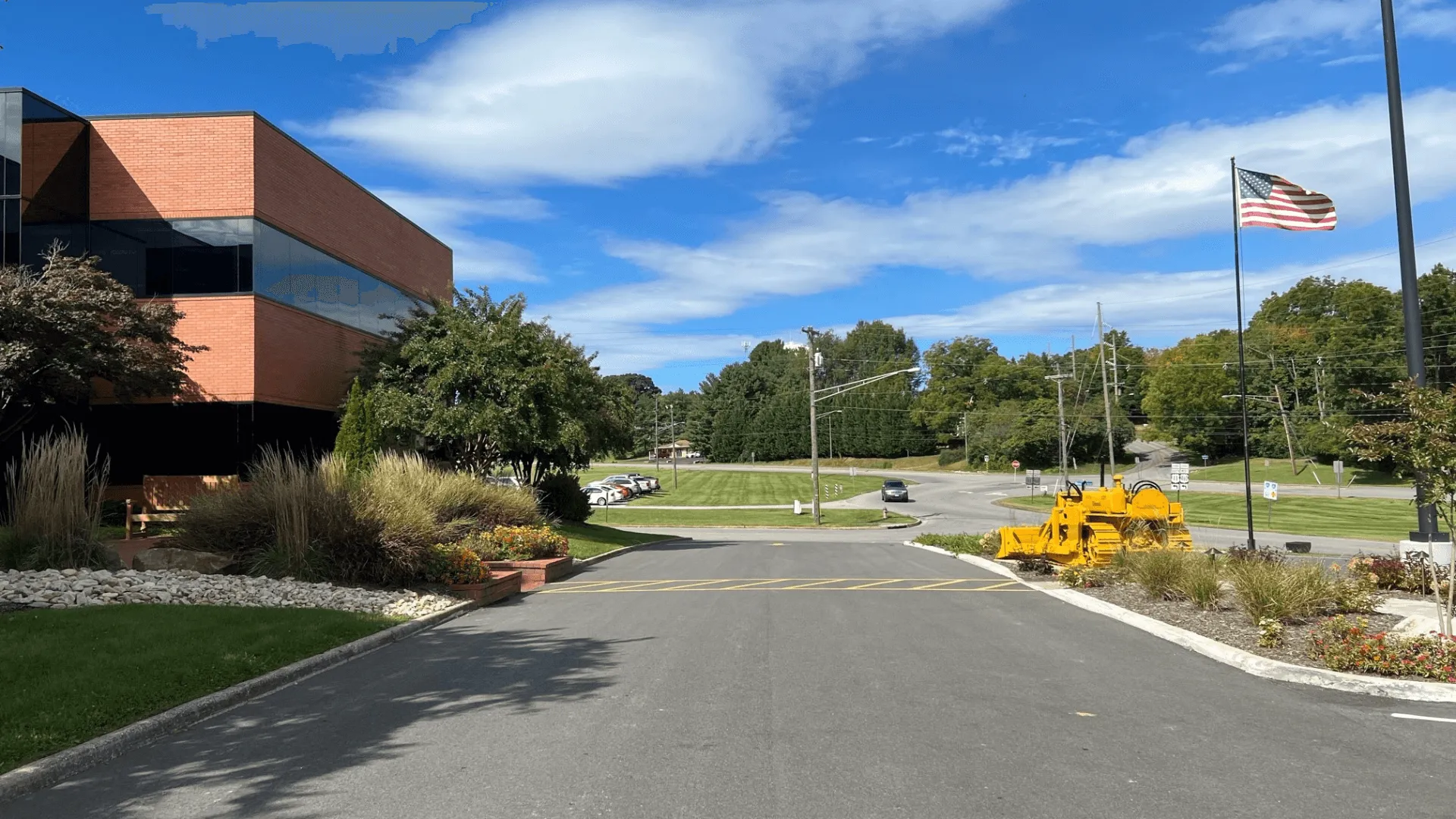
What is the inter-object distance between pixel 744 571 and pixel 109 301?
1288cm

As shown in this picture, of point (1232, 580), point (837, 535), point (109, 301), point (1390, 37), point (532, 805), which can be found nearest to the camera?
point (532, 805)

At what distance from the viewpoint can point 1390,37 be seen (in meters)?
14.2

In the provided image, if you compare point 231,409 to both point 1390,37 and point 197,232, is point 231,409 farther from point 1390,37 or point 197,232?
point 1390,37

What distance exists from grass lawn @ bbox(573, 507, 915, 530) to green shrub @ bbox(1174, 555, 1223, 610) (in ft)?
104

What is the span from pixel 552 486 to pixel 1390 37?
24.1m

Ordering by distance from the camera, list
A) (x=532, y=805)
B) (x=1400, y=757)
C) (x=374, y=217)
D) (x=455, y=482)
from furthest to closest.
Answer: (x=374, y=217) < (x=455, y=482) < (x=1400, y=757) < (x=532, y=805)

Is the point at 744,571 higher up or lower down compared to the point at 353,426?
lower down

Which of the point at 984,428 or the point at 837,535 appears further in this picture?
the point at 984,428

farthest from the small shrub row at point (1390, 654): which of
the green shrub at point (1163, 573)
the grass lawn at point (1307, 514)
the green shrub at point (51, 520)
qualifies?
the grass lawn at point (1307, 514)

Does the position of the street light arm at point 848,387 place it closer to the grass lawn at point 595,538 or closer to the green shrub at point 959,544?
the green shrub at point 959,544

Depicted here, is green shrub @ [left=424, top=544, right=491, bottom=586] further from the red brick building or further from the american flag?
the american flag

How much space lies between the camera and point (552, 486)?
102 ft

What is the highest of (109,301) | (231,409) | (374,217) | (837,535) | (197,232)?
(374,217)

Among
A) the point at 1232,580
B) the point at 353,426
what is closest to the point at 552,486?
the point at 353,426
